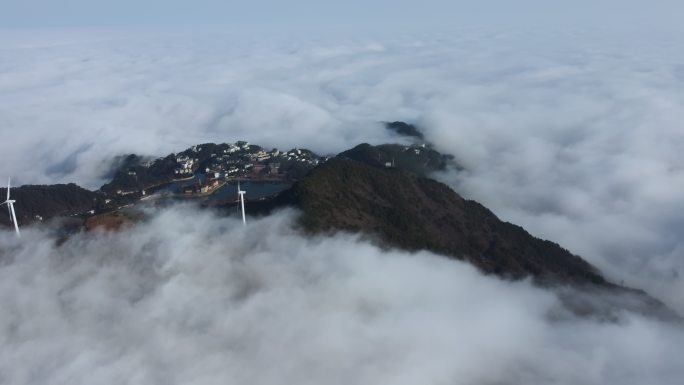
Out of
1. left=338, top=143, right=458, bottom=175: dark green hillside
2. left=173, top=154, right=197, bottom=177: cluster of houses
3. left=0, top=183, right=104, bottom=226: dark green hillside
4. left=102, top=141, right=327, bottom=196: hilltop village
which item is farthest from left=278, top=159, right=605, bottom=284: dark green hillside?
left=0, top=183, right=104, bottom=226: dark green hillside

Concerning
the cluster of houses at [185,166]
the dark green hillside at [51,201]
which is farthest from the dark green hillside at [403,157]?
the dark green hillside at [51,201]

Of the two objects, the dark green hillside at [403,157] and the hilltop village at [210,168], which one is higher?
the hilltop village at [210,168]

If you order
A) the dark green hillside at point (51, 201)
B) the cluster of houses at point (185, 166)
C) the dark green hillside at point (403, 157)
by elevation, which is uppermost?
the dark green hillside at point (51, 201)

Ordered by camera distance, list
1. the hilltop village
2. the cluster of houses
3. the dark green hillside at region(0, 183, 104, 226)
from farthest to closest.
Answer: the cluster of houses
the hilltop village
the dark green hillside at region(0, 183, 104, 226)

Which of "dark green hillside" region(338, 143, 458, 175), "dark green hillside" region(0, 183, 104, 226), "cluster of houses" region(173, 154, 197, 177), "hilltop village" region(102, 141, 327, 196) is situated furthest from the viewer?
"dark green hillside" region(338, 143, 458, 175)

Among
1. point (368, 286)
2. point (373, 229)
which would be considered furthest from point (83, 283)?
point (373, 229)

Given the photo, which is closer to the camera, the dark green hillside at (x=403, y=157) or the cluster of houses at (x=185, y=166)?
the cluster of houses at (x=185, y=166)

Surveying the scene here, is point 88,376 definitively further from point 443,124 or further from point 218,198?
point 443,124

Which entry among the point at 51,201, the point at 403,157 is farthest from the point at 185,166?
the point at 403,157

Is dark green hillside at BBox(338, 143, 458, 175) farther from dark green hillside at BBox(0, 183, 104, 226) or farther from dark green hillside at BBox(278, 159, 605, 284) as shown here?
dark green hillside at BBox(0, 183, 104, 226)

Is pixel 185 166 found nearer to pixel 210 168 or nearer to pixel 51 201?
pixel 210 168

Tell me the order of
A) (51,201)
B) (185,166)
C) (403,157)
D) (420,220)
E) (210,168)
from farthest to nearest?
(403,157)
(185,166)
(210,168)
(51,201)
(420,220)

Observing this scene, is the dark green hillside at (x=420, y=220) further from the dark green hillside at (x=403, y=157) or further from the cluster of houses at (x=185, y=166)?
the cluster of houses at (x=185, y=166)
